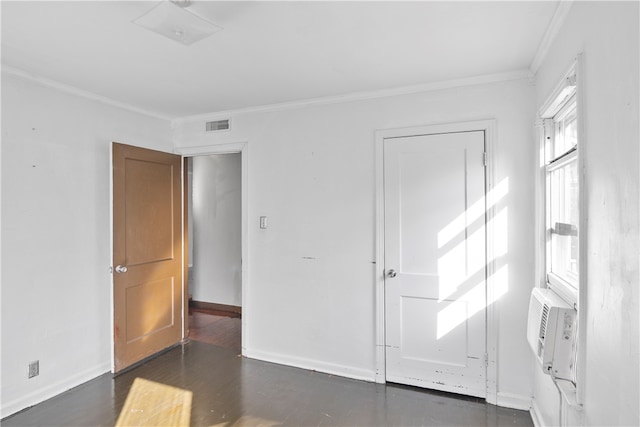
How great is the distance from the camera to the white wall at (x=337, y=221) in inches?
107

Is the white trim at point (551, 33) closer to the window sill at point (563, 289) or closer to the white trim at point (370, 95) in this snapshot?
the white trim at point (370, 95)

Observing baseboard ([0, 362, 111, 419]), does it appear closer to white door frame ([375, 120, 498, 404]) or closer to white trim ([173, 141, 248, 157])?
white trim ([173, 141, 248, 157])

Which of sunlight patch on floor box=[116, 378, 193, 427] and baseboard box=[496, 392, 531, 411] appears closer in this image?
sunlight patch on floor box=[116, 378, 193, 427]

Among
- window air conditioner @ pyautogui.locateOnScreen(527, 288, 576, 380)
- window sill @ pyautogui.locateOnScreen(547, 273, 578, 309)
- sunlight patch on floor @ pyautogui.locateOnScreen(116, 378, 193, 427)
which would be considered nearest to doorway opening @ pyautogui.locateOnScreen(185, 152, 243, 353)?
sunlight patch on floor @ pyautogui.locateOnScreen(116, 378, 193, 427)

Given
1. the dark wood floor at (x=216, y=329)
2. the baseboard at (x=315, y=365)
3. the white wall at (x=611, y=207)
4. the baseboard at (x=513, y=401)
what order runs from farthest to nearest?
the dark wood floor at (x=216, y=329) < the baseboard at (x=315, y=365) < the baseboard at (x=513, y=401) < the white wall at (x=611, y=207)

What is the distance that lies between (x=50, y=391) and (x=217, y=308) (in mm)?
2591

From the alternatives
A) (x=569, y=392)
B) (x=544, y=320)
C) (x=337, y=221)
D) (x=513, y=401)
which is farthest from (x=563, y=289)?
(x=337, y=221)

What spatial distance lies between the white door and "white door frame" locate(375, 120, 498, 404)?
4 cm

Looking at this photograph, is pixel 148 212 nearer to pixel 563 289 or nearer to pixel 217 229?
pixel 217 229

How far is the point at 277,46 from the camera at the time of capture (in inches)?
89.5

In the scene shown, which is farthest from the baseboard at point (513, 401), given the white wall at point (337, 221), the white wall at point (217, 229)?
the white wall at point (217, 229)

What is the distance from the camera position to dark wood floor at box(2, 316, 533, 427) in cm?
254

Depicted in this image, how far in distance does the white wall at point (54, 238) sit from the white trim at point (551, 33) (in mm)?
3460

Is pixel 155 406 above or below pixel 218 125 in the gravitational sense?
below
